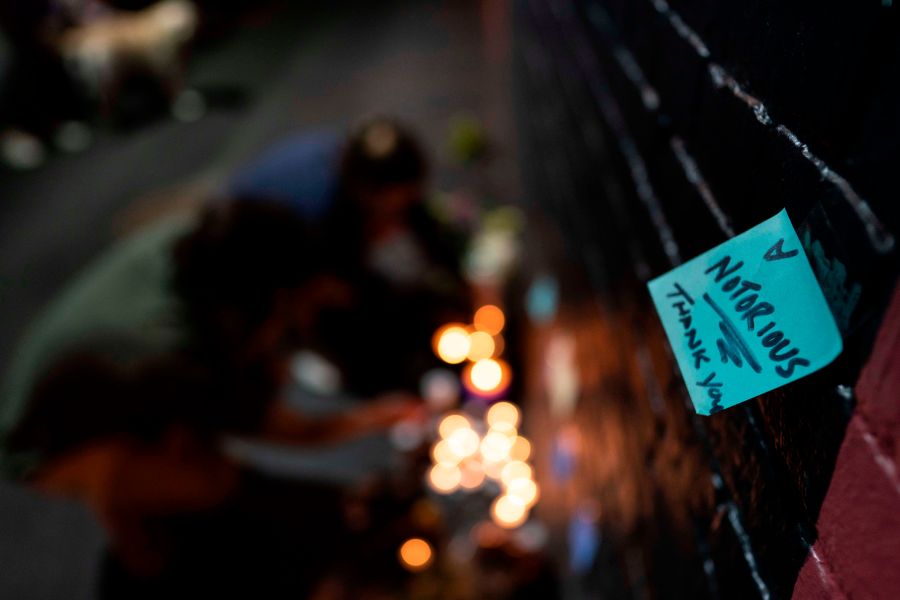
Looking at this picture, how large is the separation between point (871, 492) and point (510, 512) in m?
2.24

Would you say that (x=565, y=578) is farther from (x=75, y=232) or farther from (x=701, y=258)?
(x=75, y=232)

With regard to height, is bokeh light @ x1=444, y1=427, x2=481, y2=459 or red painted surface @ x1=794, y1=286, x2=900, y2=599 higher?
red painted surface @ x1=794, y1=286, x2=900, y2=599

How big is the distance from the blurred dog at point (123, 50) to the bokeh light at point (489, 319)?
5038mm

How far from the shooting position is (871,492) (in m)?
0.39

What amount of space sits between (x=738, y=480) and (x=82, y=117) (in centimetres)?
729

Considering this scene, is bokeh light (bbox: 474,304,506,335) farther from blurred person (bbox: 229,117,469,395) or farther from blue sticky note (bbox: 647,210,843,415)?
blue sticky note (bbox: 647,210,843,415)

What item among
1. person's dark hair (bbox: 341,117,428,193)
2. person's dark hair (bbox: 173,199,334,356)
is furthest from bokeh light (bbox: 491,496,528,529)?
person's dark hair (bbox: 341,117,428,193)

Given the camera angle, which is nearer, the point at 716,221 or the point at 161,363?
the point at 716,221

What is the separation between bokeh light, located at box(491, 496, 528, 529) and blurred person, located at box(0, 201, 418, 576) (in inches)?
41.0

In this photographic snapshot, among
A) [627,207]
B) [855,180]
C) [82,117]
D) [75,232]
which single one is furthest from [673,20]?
[82,117]

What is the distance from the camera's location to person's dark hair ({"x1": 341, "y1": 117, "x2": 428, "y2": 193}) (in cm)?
258

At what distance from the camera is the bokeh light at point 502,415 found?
2818 mm

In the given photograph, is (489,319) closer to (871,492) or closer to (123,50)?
(871,492)

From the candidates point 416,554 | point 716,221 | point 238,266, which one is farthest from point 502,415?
point 716,221
